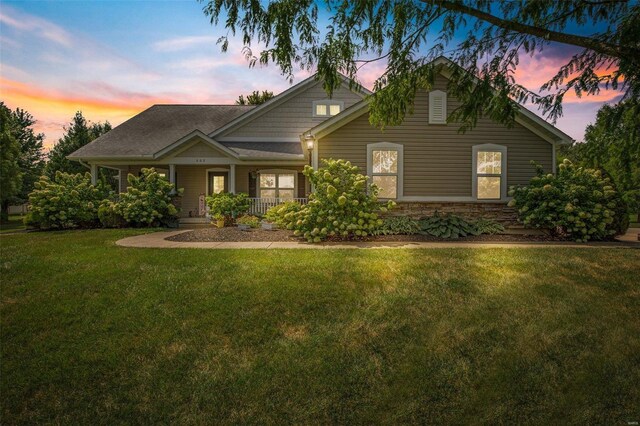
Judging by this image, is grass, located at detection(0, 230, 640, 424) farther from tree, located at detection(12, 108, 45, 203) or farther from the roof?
tree, located at detection(12, 108, 45, 203)

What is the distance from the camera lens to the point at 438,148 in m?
11.0

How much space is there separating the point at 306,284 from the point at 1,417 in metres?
3.43

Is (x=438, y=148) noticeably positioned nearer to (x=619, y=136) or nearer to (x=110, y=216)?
(x=619, y=136)

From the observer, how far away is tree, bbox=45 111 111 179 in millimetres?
27250

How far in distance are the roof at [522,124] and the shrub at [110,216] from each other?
7.27 metres

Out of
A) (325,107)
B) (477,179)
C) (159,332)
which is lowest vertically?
(159,332)

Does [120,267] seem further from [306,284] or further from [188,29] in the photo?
[188,29]

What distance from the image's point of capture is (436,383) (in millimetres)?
3283

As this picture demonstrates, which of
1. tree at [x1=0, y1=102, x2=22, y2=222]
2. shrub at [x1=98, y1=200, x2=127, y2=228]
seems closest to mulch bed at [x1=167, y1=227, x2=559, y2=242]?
shrub at [x1=98, y1=200, x2=127, y2=228]

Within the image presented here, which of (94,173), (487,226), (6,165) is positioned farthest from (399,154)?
(6,165)

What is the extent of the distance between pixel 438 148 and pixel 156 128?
14307 millimetres

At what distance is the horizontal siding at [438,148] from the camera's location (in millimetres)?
10969

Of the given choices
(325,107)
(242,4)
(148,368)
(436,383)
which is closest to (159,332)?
(148,368)

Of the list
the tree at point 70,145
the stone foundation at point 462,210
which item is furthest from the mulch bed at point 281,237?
the tree at point 70,145
